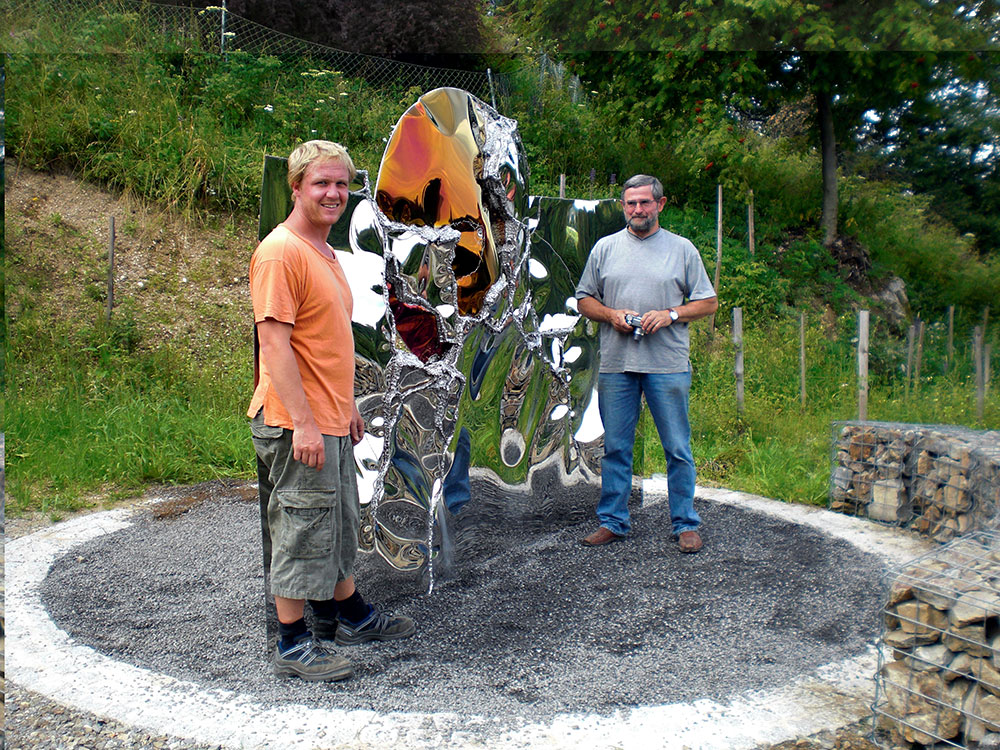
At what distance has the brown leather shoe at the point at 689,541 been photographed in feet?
12.6

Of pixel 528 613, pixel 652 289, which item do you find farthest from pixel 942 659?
pixel 652 289

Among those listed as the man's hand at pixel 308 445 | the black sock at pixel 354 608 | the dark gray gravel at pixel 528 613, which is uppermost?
the man's hand at pixel 308 445

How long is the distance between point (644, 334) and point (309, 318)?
1793 millimetres

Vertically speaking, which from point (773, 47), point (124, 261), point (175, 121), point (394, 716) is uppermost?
point (773, 47)

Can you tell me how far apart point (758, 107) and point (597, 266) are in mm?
9208

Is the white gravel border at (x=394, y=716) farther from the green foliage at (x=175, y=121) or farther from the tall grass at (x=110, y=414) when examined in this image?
the green foliage at (x=175, y=121)

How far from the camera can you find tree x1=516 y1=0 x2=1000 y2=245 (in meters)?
9.38

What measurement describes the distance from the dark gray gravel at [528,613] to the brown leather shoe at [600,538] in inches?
2.4

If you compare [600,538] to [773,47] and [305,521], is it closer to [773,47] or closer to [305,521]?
[305,521]

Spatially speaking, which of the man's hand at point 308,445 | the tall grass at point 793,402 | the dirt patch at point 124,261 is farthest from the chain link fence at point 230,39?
the man's hand at point 308,445

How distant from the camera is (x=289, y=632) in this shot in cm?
265

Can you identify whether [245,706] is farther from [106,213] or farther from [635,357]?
[106,213]

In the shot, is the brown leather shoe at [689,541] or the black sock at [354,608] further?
the brown leather shoe at [689,541]

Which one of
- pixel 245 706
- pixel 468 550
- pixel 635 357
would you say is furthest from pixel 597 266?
pixel 245 706
